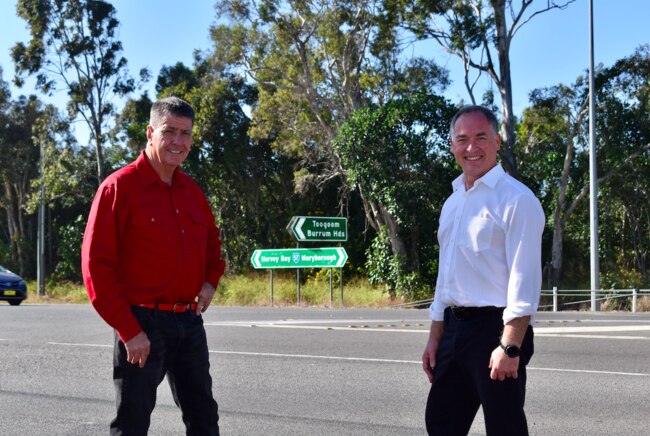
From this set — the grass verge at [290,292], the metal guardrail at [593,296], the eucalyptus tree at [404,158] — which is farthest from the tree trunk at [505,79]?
the grass verge at [290,292]

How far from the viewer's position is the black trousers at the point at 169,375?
4.23m

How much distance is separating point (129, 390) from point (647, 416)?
4.82 meters

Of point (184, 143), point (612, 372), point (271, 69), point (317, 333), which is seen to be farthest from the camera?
point (271, 69)

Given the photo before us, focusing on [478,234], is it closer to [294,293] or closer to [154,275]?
[154,275]

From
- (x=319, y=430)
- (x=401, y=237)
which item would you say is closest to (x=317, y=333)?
(x=319, y=430)

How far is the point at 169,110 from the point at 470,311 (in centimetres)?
177

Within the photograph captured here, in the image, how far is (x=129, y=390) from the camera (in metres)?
4.23

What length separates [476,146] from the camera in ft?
13.6

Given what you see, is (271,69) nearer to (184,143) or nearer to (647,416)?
(647,416)

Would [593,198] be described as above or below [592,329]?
above

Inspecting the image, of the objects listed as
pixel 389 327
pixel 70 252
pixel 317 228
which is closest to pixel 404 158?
pixel 317 228

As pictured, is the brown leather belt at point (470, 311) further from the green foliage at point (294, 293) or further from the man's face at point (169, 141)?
the green foliage at point (294, 293)

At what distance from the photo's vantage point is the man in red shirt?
4.16m

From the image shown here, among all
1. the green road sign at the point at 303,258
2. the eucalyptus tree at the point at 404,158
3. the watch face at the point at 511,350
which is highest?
the eucalyptus tree at the point at 404,158
